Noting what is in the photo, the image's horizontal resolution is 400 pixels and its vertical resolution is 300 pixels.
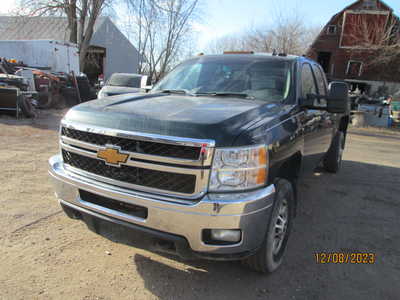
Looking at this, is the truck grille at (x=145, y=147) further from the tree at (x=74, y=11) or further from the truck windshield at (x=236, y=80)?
the tree at (x=74, y=11)

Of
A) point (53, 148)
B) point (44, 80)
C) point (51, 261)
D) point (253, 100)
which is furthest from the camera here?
point (44, 80)

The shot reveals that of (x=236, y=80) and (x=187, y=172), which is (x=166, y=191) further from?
(x=236, y=80)

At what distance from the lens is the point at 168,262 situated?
2.81 meters

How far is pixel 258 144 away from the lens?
214 centimetres

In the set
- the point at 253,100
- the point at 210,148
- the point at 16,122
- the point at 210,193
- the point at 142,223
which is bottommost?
the point at 16,122

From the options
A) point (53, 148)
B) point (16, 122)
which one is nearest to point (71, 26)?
point (16, 122)

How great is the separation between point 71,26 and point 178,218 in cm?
2169

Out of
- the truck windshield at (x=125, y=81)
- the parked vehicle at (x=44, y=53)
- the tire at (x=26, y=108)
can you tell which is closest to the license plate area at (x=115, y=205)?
the tire at (x=26, y=108)

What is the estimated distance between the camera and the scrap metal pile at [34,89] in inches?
385

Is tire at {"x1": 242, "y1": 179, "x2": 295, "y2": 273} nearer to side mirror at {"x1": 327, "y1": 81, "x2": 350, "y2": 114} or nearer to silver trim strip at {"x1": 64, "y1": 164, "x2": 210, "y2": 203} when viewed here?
silver trim strip at {"x1": 64, "y1": 164, "x2": 210, "y2": 203}

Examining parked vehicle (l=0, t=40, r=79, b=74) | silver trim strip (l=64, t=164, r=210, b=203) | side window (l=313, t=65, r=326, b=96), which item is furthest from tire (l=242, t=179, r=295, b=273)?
parked vehicle (l=0, t=40, r=79, b=74)

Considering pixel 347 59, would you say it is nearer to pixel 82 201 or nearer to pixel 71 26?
pixel 71 26

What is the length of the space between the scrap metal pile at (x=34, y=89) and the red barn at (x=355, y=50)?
71.5 feet
